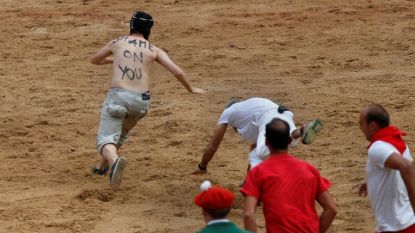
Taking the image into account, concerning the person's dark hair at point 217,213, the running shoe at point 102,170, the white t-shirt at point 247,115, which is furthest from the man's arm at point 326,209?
the running shoe at point 102,170

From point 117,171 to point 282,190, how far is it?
3.58 meters

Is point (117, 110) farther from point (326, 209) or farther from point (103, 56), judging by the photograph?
point (326, 209)

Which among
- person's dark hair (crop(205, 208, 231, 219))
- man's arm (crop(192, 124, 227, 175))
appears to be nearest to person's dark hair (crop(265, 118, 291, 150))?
person's dark hair (crop(205, 208, 231, 219))

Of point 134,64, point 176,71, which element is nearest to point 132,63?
point 134,64

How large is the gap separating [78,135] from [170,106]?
1.66 m

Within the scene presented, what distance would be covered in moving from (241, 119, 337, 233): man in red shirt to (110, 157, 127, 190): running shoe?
10.9 ft

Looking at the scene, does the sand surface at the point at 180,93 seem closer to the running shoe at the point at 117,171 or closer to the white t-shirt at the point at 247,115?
the running shoe at the point at 117,171

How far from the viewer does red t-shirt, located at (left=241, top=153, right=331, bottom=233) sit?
7250 millimetres

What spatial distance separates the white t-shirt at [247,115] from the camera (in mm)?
10703

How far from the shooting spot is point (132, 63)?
10992mm

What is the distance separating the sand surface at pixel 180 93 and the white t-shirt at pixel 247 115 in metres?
0.72

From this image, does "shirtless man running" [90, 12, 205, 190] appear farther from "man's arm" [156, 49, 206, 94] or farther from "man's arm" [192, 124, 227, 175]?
"man's arm" [192, 124, 227, 175]

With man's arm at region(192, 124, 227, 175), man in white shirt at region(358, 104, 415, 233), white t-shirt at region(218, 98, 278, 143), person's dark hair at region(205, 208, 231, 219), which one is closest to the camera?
person's dark hair at region(205, 208, 231, 219)

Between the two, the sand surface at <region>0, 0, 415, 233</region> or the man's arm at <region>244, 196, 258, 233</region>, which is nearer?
the man's arm at <region>244, 196, 258, 233</region>
